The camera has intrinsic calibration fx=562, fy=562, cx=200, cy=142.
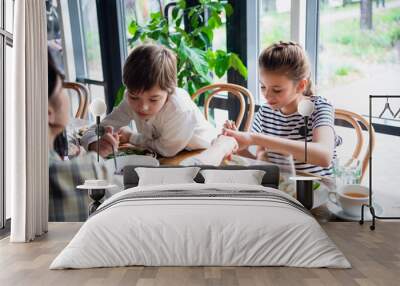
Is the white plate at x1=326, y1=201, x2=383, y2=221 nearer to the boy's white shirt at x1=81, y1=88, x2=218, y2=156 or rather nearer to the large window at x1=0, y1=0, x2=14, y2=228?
the boy's white shirt at x1=81, y1=88, x2=218, y2=156

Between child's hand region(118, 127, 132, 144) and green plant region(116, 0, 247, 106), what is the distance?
1.19 ft

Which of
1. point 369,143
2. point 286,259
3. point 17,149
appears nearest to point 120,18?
point 17,149

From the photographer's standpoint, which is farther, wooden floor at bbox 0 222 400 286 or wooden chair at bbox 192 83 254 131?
wooden chair at bbox 192 83 254 131

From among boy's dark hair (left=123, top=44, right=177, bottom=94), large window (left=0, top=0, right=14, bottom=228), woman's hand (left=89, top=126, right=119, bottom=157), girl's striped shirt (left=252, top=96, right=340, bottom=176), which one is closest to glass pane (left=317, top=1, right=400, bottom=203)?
girl's striped shirt (left=252, top=96, right=340, bottom=176)

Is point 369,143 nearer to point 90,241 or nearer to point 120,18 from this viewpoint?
point 120,18

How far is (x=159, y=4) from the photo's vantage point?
6285 millimetres

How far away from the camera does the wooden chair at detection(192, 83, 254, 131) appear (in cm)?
626

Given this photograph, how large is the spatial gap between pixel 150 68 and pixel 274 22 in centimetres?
147

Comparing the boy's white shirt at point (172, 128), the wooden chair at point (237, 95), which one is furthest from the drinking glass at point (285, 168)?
the boy's white shirt at point (172, 128)

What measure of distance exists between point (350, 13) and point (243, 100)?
149cm

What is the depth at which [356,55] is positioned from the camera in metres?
6.14

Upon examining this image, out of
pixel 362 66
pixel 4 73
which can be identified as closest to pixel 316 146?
pixel 362 66

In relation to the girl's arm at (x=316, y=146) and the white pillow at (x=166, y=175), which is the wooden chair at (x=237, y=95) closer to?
the girl's arm at (x=316, y=146)

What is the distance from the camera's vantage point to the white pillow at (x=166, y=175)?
18.9 feet
